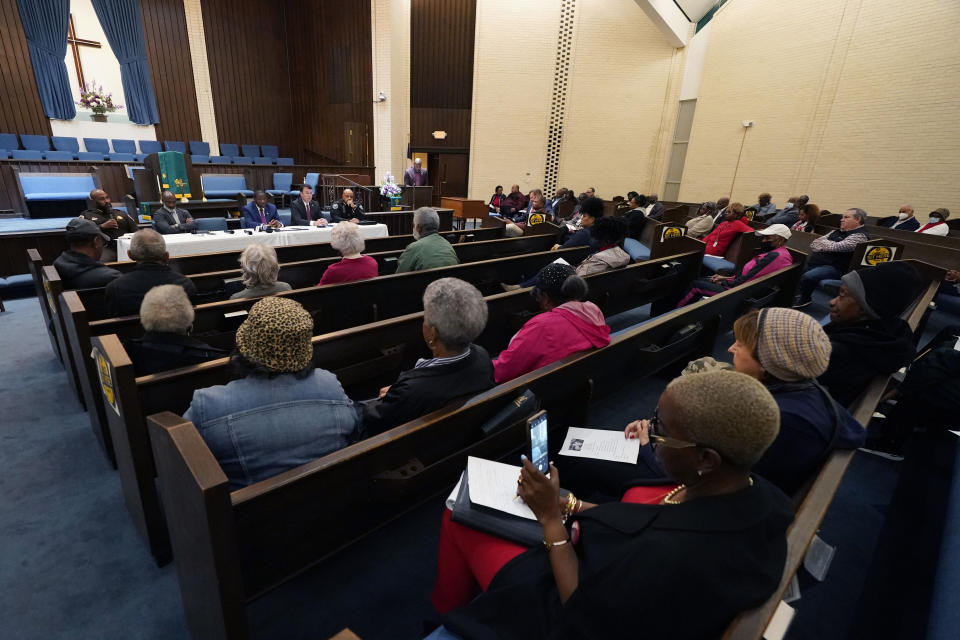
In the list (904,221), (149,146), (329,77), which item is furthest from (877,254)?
(149,146)

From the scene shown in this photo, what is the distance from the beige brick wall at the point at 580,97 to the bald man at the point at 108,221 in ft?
26.7

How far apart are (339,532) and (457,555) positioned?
1.18ft

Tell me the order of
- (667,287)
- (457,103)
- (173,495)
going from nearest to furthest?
(173,495)
(667,287)
(457,103)

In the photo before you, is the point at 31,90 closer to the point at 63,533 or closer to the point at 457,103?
the point at 457,103

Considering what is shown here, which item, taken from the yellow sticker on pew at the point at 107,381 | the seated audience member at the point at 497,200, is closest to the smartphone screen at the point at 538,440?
the yellow sticker on pew at the point at 107,381

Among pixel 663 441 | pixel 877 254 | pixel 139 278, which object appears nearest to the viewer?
Answer: pixel 663 441

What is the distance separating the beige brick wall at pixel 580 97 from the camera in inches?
421

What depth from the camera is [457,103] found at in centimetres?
1147

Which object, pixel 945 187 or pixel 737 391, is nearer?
pixel 737 391

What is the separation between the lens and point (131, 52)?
407 inches

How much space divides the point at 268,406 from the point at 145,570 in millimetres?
1075

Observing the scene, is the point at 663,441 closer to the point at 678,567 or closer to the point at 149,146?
the point at 678,567

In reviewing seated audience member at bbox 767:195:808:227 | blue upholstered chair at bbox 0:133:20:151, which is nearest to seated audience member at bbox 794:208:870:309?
seated audience member at bbox 767:195:808:227

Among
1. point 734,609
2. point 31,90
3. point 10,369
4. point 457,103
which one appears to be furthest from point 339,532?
point 31,90
